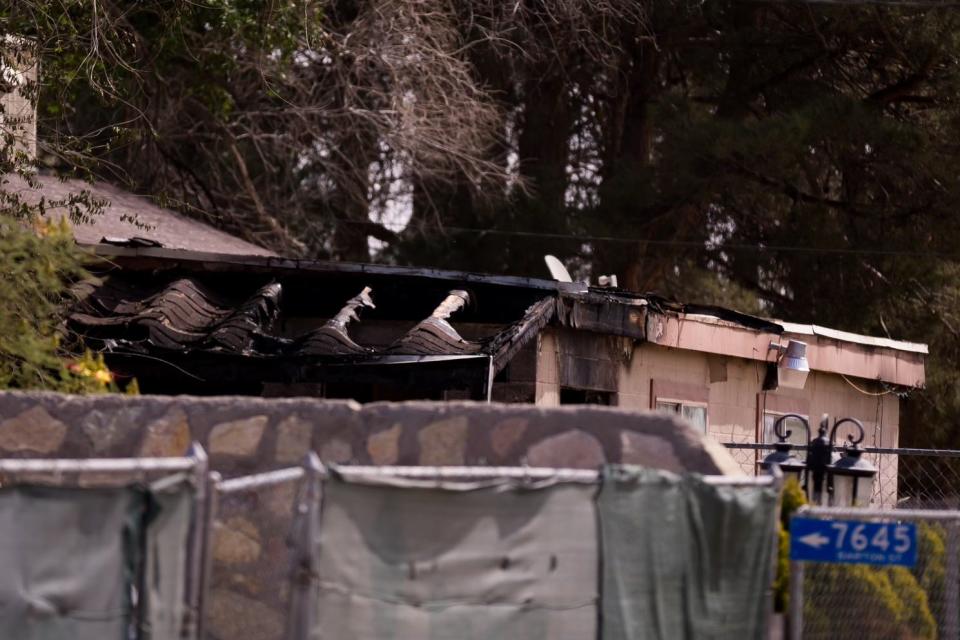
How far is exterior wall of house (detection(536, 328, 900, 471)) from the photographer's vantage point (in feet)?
40.9

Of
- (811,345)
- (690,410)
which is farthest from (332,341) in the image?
(811,345)

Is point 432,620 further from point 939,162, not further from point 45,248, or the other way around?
point 939,162

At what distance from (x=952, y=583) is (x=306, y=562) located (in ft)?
11.1

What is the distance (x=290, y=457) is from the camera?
6.50m

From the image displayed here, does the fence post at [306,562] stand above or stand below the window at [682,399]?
below

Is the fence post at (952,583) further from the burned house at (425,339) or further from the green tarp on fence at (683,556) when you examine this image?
the burned house at (425,339)

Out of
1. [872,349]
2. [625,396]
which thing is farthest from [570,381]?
[872,349]

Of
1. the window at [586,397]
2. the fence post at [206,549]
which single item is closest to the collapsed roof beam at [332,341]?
the window at [586,397]

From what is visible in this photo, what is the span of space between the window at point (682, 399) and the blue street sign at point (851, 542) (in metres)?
7.21

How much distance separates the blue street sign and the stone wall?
0.50 m

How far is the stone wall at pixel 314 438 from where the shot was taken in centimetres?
638

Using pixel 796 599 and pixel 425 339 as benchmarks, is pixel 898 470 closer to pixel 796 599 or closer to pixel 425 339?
pixel 425 339

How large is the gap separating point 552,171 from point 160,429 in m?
19.6

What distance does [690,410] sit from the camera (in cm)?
1427
